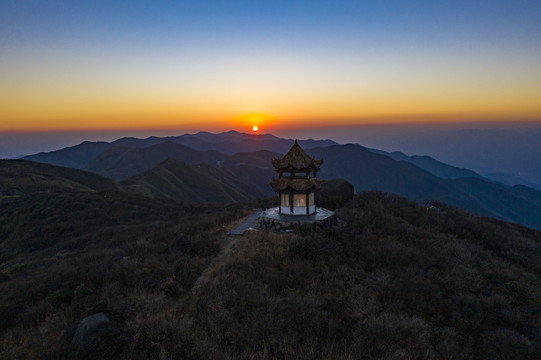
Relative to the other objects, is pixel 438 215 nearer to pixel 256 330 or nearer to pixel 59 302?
pixel 256 330

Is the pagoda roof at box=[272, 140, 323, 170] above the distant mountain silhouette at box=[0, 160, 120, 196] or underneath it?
above

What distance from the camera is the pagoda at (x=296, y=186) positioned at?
20.0 metres

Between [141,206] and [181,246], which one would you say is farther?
[141,206]

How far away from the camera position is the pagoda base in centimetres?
1889

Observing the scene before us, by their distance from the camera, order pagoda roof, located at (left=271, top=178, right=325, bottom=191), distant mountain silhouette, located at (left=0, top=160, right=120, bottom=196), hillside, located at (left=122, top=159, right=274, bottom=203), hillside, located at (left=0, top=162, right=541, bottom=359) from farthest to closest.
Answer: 1. hillside, located at (left=122, top=159, right=274, bottom=203)
2. distant mountain silhouette, located at (left=0, top=160, right=120, bottom=196)
3. pagoda roof, located at (left=271, top=178, right=325, bottom=191)
4. hillside, located at (left=0, top=162, right=541, bottom=359)

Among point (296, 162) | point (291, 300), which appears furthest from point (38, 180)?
point (291, 300)

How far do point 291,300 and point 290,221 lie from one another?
9562 millimetres

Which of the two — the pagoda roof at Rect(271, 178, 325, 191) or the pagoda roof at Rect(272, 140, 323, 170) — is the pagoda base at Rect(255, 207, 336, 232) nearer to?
the pagoda roof at Rect(271, 178, 325, 191)

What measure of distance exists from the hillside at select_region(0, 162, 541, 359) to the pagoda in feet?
9.72

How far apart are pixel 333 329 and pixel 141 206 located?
42.5 meters

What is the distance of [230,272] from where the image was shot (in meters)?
12.3

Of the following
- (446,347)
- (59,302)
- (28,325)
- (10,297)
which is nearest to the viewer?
(446,347)

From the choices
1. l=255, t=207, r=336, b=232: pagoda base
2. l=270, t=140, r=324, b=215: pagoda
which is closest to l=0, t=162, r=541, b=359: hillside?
l=255, t=207, r=336, b=232: pagoda base

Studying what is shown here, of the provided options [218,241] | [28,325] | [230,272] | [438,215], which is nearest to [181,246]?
[218,241]
